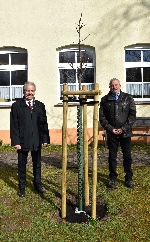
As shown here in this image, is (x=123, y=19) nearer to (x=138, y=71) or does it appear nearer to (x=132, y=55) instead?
(x=132, y=55)

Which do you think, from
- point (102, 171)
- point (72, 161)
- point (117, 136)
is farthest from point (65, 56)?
point (117, 136)

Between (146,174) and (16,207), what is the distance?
2790 mm

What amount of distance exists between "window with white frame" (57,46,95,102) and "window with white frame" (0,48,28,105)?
124 centimetres

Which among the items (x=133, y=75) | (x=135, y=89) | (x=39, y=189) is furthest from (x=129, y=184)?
(x=133, y=75)

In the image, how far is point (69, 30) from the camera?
1050cm

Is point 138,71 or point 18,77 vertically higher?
point 138,71

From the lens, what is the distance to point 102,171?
6.72 m

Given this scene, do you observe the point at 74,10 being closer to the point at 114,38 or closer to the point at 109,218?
the point at 114,38

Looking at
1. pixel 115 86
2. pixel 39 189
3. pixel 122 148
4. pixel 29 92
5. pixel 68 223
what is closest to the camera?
pixel 68 223

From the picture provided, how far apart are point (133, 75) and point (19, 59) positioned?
12.9 ft

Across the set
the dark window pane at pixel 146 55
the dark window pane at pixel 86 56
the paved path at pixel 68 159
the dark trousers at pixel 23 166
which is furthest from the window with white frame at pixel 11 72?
the dark trousers at pixel 23 166

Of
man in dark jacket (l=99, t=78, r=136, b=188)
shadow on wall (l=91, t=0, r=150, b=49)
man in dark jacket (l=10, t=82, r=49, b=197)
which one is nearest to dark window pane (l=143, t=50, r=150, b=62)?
shadow on wall (l=91, t=0, r=150, b=49)

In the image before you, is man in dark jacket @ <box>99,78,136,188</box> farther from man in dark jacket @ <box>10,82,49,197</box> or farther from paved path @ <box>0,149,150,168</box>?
paved path @ <box>0,149,150,168</box>

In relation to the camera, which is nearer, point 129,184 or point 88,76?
point 129,184
